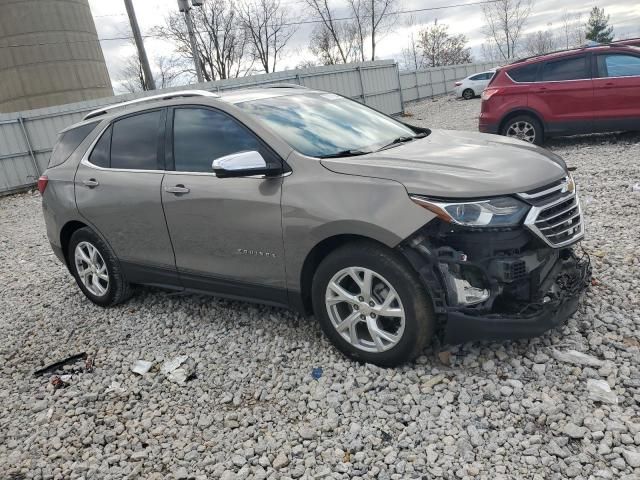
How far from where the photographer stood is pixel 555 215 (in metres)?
2.92

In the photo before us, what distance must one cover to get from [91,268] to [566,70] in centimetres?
849

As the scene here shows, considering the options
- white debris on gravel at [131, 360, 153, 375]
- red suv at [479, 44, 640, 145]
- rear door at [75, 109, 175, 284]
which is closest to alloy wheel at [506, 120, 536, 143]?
red suv at [479, 44, 640, 145]

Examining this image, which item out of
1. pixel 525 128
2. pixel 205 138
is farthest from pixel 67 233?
pixel 525 128

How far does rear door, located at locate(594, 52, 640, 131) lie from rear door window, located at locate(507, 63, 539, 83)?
994mm

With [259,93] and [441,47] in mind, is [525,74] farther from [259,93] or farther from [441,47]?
[441,47]

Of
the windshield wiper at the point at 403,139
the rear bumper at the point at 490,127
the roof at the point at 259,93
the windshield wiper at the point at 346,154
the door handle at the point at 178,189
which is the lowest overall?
the rear bumper at the point at 490,127

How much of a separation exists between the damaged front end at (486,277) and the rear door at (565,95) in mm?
7231

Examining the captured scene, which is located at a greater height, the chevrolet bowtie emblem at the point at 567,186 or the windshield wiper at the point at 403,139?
the windshield wiper at the point at 403,139

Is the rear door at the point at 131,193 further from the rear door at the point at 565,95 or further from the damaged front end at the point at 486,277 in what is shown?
the rear door at the point at 565,95

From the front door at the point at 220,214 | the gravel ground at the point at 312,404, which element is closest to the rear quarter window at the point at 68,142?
the front door at the point at 220,214

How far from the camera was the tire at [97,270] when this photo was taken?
4.57 m

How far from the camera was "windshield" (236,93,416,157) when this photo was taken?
3426 millimetres

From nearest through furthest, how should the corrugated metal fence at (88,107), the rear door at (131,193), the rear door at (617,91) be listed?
the rear door at (131,193)
the rear door at (617,91)
the corrugated metal fence at (88,107)

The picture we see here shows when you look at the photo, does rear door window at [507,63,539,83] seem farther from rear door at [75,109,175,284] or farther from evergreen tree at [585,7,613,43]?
evergreen tree at [585,7,613,43]
